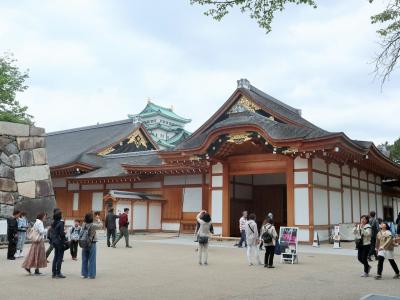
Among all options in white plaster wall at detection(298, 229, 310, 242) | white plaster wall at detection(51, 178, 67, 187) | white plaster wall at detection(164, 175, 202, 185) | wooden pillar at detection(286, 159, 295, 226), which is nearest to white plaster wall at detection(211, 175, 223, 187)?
white plaster wall at detection(164, 175, 202, 185)

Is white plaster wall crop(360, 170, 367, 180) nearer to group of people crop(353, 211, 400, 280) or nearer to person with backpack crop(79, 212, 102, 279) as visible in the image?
group of people crop(353, 211, 400, 280)

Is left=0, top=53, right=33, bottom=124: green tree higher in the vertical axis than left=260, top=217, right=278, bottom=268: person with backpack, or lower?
higher

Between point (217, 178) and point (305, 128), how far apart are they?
4.97 m

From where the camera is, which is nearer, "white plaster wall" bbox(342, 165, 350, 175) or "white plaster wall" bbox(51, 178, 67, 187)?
"white plaster wall" bbox(342, 165, 350, 175)

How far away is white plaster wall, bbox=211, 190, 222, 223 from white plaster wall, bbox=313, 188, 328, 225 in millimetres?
4617

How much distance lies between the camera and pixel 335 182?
20.7 m

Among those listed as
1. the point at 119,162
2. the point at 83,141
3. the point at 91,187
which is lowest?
the point at 91,187

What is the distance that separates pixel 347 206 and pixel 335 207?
1.73m

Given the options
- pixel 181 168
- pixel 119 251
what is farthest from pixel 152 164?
pixel 119 251

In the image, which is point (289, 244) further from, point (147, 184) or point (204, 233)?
point (147, 184)

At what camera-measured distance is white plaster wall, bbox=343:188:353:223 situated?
2133cm

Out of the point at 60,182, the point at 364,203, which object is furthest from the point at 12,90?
the point at 364,203

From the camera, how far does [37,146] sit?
56.1 feet

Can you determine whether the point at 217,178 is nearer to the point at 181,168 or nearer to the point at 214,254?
the point at 181,168
